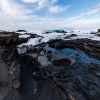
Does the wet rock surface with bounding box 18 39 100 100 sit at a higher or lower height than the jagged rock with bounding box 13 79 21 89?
lower

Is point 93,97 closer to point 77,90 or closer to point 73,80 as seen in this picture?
point 77,90

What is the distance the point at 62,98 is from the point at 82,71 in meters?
5.50

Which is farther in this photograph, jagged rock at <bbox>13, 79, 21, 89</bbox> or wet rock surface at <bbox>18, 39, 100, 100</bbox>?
jagged rock at <bbox>13, 79, 21, 89</bbox>

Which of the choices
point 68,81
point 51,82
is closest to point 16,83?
point 51,82

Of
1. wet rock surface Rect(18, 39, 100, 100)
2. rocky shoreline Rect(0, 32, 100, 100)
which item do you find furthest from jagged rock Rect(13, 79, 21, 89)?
wet rock surface Rect(18, 39, 100, 100)

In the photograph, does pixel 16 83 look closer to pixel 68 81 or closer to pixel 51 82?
pixel 51 82

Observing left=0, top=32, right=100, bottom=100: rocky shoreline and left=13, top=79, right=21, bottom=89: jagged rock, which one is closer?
left=0, top=32, right=100, bottom=100: rocky shoreline

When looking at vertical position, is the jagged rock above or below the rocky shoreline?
above

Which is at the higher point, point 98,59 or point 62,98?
point 62,98

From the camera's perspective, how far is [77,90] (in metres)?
9.39

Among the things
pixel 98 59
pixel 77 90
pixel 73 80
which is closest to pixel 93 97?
pixel 77 90

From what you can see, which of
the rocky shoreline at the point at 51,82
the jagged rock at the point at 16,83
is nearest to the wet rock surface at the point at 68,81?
the rocky shoreline at the point at 51,82

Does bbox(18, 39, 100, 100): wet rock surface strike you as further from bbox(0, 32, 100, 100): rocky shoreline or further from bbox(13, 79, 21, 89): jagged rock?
bbox(13, 79, 21, 89): jagged rock

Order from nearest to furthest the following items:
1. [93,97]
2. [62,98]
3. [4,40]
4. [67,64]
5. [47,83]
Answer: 1. [62,98]
2. [93,97]
3. [47,83]
4. [67,64]
5. [4,40]
